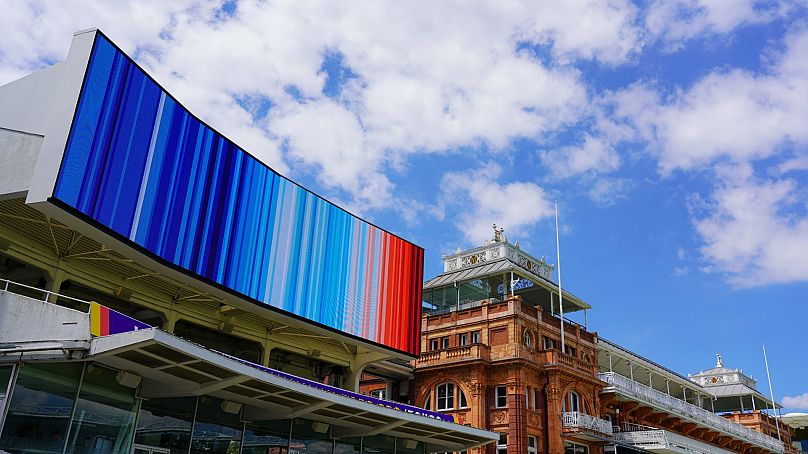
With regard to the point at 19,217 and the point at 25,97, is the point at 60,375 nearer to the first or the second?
the point at 19,217

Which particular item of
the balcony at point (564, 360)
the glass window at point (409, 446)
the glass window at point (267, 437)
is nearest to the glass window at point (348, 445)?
the glass window at point (409, 446)

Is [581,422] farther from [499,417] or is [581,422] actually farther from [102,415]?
[102,415]

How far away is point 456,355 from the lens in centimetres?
4875

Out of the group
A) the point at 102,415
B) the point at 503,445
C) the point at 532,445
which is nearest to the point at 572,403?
the point at 532,445

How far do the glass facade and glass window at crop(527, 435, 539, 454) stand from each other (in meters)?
17.3

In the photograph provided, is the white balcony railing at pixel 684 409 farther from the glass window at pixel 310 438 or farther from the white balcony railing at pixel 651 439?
the glass window at pixel 310 438

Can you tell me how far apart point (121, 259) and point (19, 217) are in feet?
13.6

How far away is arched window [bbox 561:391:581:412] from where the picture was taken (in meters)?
48.2

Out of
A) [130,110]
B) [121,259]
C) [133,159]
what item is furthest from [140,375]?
[130,110]

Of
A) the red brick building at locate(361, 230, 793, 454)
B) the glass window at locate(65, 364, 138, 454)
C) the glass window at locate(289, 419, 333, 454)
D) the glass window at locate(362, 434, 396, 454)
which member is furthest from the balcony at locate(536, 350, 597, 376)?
the glass window at locate(65, 364, 138, 454)

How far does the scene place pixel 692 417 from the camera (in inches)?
2363

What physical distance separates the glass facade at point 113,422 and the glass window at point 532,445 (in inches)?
680

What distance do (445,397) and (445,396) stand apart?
0.22 feet

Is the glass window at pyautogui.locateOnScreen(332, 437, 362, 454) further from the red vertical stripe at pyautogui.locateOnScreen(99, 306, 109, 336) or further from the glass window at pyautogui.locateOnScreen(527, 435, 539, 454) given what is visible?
the red vertical stripe at pyautogui.locateOnScreen(99, 306, 109, 336)
